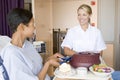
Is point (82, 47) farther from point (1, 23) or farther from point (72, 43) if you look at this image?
point (1, 23)

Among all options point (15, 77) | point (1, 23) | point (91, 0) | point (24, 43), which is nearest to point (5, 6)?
point (1, 23)

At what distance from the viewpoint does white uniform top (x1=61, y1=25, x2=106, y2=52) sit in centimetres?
207

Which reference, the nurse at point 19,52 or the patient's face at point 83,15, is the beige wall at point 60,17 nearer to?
the patient's face at point 83,15

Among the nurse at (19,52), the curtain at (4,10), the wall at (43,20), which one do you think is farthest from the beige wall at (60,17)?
the nurse at (19,52)

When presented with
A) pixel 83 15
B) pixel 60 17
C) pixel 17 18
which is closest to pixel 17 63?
pixel 17 18

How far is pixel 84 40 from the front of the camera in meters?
2.08

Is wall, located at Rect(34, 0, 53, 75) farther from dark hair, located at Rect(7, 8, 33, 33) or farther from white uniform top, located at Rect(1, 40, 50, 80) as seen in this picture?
dark hair, located at Rect(7, 8, 33, 33)

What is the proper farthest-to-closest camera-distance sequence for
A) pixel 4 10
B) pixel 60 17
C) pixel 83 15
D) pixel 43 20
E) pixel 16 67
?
pixel 60 17, pixel 43 20, pixel 4 10, pixel 83 15, pixel 16 67

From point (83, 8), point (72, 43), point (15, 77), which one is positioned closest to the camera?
point (15, 77)

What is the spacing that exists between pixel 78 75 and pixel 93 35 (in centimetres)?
74

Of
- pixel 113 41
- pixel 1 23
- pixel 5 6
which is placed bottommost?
pixel 113 41

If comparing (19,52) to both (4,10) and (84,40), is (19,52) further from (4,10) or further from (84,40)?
(4,10)

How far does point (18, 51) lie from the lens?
4.64ft

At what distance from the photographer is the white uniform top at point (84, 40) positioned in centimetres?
207
